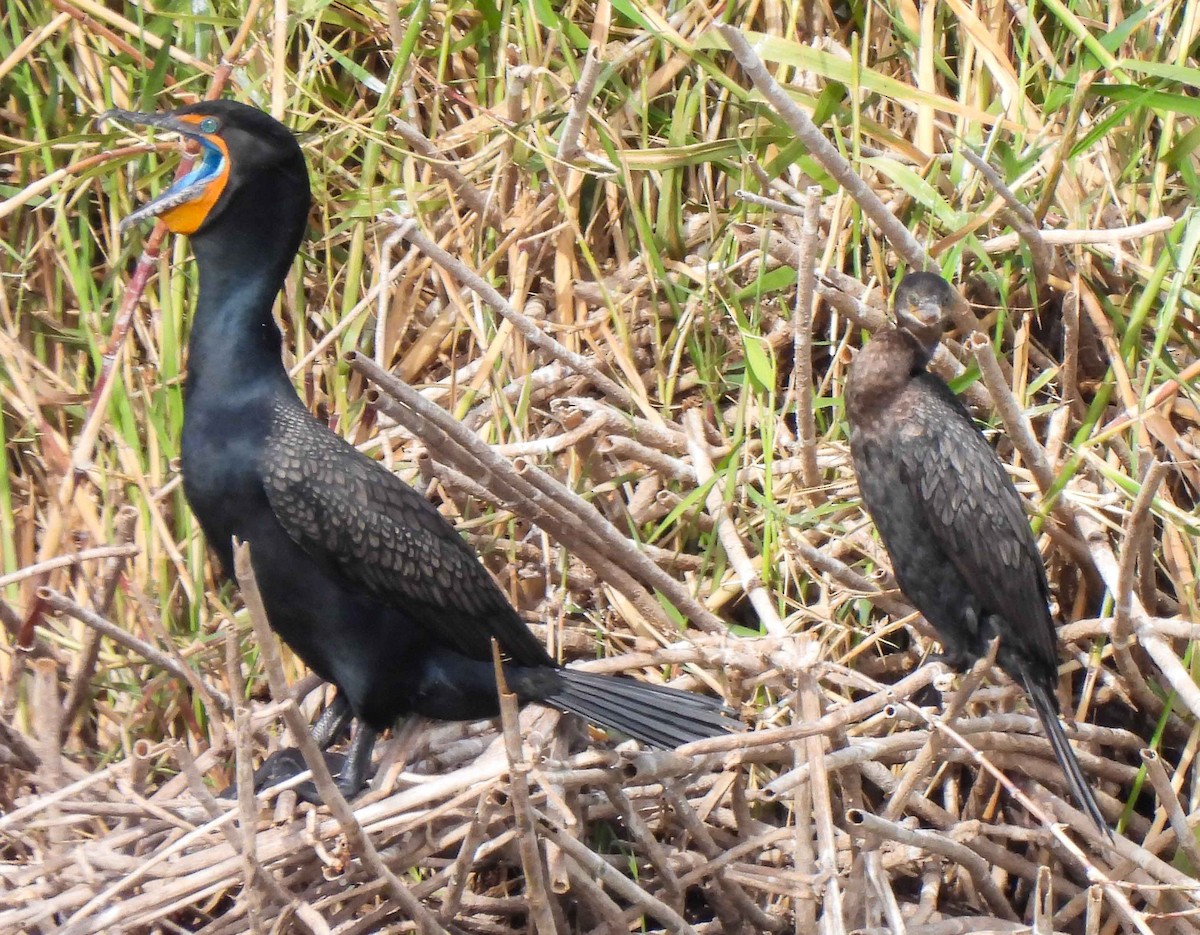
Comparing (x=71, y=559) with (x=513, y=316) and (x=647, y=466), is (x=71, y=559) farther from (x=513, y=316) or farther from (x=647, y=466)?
(x=647, y=466)

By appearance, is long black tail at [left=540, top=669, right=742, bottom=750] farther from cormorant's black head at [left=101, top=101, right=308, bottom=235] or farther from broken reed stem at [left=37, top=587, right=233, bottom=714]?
cormorant's black head at [left=101, top=101, right=308, bottom=235]

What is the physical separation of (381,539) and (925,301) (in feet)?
2.97

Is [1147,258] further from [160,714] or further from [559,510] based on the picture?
[160,714]

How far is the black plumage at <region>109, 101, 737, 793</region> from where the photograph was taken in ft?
7.38

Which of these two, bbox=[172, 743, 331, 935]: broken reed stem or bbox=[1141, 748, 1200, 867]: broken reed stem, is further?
bbox=[1141, 748, 1200, 867]: broken reed stem

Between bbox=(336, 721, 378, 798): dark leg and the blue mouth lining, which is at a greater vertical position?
the blue mouth lining

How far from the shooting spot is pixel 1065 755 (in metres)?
2.27

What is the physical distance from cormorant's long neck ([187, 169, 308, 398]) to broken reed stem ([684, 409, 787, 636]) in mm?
683

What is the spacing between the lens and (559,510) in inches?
91.4

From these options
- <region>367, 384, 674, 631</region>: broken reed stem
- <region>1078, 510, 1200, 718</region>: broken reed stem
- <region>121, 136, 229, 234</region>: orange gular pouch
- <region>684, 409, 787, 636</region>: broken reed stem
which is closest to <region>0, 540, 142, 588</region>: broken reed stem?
<region>367, 384, 674, 631</region>: broken reed stem

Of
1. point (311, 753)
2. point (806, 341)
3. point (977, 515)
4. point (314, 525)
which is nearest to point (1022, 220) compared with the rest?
point (806, 341)

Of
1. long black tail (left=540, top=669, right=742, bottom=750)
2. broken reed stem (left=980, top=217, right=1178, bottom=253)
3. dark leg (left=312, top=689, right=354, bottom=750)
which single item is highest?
broken reed stem (left=980, top=217, right=1178, bottom=253)

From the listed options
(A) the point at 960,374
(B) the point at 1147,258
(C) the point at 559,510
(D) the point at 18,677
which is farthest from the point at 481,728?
(B) the point at 1147,258

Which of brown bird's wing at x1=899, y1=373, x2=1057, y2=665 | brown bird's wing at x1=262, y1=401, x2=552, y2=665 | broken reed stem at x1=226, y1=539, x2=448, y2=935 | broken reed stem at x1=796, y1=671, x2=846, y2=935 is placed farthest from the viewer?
brown bird's wing at x1=899, y1=373, x2=1057, y2=665
